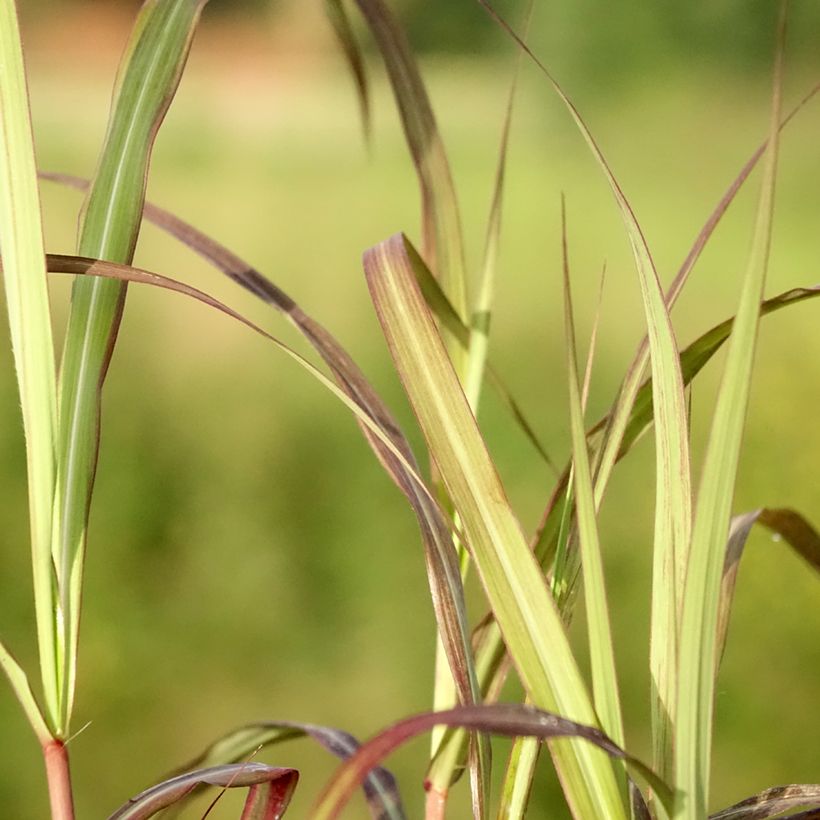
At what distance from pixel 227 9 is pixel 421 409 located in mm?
3987

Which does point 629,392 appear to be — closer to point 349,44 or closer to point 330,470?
point 349,44

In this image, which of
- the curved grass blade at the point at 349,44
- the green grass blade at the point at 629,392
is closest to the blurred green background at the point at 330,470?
the curved grass blade at the point at 349,44

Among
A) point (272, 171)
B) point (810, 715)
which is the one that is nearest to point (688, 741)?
point (810, 715)

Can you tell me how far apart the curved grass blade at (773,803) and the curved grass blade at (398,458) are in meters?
0.06

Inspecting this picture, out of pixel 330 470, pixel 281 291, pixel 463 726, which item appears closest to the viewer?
pixel 463 726

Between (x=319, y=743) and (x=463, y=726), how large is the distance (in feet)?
0.42

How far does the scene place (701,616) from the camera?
0.16m

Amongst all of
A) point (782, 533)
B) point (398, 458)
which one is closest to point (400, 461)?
point (398, 458)

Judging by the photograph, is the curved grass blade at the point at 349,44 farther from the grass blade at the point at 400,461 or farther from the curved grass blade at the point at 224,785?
the curved grass blade at the point at 224,785

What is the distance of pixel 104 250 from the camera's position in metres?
0.22

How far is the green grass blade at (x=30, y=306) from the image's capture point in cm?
19

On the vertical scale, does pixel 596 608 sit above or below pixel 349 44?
below

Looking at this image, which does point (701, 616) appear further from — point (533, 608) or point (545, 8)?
point (545, 8)

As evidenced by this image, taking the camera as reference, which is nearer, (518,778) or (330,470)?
(518,778)
